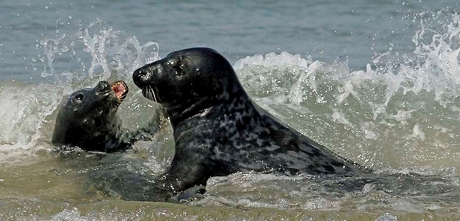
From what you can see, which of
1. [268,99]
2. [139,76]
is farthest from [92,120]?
[268,99]

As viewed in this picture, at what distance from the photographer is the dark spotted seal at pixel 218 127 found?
302 inches

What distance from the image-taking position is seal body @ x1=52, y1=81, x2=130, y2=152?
902cm

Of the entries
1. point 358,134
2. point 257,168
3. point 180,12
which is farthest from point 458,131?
point 180,12

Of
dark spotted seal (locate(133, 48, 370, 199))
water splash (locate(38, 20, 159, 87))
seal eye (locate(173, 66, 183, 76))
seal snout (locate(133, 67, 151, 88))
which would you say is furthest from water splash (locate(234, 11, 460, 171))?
seal snout (locate(133, 67, 151, 88))

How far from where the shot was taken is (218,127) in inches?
309

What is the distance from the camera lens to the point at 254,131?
309 inches

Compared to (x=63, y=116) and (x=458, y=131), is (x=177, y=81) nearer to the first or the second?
(x=63, y=116)

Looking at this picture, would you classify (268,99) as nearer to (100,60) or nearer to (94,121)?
(100,60)

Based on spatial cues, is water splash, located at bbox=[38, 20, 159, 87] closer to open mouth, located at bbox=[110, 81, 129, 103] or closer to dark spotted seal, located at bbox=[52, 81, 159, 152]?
dark spotted seal, located at bbox=[52, 81, 159, 152]

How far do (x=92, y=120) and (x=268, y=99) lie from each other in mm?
2578


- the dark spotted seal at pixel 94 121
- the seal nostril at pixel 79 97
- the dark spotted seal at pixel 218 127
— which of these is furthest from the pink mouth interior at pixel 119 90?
the dark spotted seal at pixel 218 127

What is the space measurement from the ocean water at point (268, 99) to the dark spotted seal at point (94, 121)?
21 cm

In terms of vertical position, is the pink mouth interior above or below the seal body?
above

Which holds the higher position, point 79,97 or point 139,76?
point 139,76
